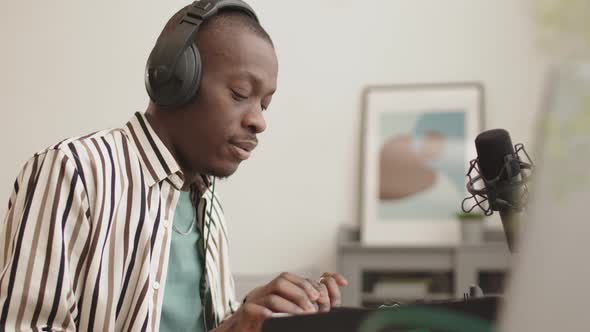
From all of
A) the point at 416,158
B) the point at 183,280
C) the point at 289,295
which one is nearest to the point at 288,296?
the point at 289,295

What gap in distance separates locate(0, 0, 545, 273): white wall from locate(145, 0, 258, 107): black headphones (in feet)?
7.83

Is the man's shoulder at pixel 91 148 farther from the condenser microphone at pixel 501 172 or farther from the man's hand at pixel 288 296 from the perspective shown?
the condenser microphone at pixel 501 172

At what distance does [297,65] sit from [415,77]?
0.57 m

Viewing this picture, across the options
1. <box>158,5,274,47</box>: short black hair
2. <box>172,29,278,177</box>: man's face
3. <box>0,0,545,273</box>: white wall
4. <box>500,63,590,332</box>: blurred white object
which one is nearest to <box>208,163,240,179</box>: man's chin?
<box>172,29,278,177</box>: man's face

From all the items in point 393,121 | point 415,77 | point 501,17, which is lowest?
point 393,121

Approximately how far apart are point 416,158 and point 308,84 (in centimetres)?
63

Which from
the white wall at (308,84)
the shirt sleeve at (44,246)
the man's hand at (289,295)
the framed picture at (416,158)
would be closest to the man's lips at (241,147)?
the shirt sleeve at (44,246)

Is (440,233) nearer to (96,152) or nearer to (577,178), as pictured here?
(96,152)

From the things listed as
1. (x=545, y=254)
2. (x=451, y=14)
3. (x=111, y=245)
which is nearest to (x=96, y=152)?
(x=111, y=245)

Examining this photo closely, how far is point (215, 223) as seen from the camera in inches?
50.8

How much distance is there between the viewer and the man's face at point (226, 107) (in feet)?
3.57

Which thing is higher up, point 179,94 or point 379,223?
point 179,94

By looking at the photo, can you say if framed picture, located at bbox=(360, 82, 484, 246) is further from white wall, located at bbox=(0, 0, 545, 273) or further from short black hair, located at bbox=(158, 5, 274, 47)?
short black hair, located at bbox=(158, 5, 274, 47)

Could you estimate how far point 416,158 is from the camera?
3447 millimetres
